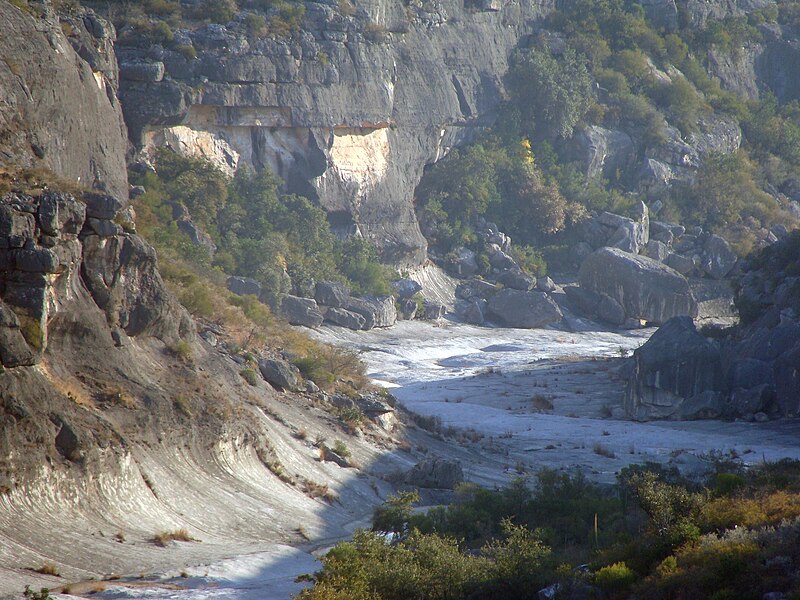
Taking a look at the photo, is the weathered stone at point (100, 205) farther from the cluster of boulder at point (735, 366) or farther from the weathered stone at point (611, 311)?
the weathered stone at point (611, 311)

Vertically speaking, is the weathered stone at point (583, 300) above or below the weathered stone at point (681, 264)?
below

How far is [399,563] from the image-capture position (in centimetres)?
1930

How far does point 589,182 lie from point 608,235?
6.68 metres

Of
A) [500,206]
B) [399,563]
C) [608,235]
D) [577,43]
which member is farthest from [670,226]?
[399,563]

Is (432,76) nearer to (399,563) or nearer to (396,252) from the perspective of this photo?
(396,252)

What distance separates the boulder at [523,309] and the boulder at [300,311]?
15767 millimetres

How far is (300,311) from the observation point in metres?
58.8

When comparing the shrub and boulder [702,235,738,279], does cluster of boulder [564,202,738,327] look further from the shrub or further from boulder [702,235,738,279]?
the shrub

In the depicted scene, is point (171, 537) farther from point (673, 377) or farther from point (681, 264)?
point (681, 264)

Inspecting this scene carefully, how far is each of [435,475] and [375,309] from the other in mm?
32268

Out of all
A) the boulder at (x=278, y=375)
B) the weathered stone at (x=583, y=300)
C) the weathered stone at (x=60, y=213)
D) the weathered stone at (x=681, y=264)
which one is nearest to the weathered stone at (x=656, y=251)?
the weathered stone at (x=681, y=264)

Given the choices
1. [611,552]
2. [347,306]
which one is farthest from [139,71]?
[611,552]

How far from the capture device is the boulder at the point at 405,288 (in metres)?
69.4

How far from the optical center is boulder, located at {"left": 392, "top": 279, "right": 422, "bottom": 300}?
69375mm
